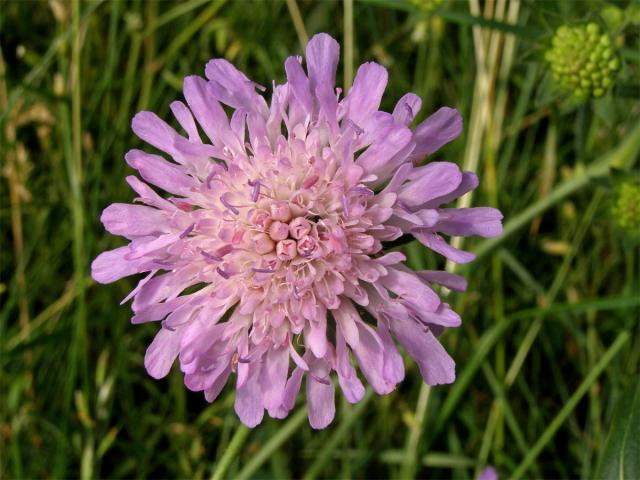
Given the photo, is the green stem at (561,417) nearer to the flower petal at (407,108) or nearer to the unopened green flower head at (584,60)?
the unopened green flower head at (584,60)

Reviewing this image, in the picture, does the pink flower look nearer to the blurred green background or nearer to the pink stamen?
the pink stamen

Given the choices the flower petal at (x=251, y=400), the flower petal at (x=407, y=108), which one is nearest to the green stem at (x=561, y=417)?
the flower petal at (x=251, y=400)

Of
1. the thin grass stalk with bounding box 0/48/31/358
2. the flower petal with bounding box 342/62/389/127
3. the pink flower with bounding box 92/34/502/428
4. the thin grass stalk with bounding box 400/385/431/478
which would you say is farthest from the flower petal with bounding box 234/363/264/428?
the thin grass stalk with bounding box 0/48/31/358

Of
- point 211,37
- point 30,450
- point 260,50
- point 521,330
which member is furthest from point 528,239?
point 30,450

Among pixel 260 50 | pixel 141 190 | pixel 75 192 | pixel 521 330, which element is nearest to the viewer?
pixel 141 190

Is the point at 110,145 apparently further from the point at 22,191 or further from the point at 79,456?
the point at 79,456
